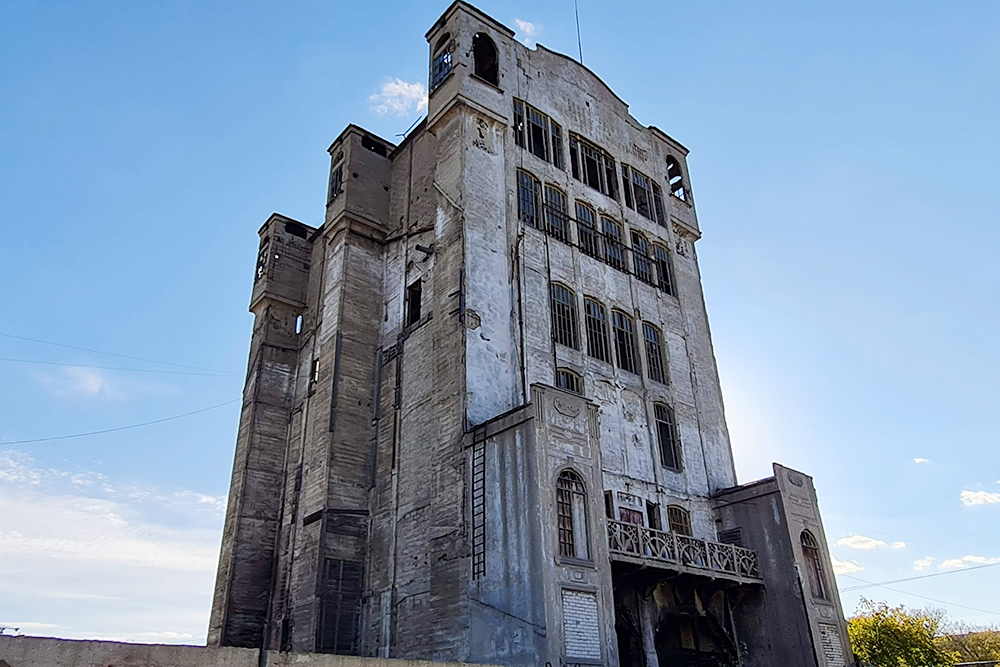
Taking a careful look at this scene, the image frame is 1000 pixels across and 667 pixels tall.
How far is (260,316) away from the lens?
32344mm

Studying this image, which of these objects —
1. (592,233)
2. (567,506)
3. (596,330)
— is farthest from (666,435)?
(567,506)

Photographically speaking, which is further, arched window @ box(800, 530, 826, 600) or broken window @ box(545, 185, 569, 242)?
broken window @ box(545, 185, 569, 242)

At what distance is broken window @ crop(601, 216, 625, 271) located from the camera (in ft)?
93.7

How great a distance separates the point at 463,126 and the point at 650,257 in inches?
366

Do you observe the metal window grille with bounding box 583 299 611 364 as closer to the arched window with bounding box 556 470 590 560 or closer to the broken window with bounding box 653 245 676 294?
the broken window with bounding box 653 245 676 294

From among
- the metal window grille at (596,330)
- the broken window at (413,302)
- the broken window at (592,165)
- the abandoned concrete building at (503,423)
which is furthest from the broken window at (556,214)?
the broken window at (413,302)

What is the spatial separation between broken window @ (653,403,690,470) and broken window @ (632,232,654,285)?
17.6 ft

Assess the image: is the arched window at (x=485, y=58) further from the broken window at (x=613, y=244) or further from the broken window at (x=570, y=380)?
the broken window at (x=570, y=380)

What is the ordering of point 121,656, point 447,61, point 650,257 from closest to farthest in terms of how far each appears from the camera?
point 121,656 < point 447,61 < point 650,257

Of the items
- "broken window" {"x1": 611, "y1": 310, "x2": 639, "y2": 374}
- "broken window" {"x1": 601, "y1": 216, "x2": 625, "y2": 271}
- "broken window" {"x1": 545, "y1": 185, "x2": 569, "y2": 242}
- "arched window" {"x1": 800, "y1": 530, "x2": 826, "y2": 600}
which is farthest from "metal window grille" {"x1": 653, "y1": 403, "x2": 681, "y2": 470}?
"broken window" {"x1": 545, "y1": 185, "x2": 569, "y2": 242}

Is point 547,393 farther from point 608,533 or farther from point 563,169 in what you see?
point 563,169

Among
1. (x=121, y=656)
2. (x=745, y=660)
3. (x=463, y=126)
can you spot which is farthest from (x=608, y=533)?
(x=463, y=126)

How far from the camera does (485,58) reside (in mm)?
29453

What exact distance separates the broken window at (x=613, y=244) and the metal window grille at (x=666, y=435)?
18.0 feet
